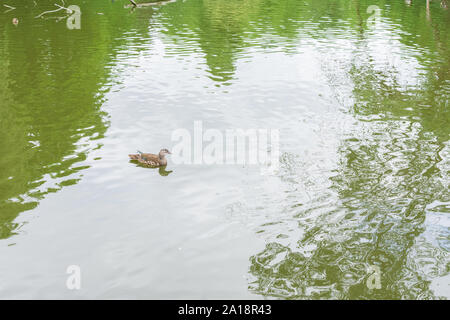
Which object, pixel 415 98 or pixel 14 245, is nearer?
pixel 14 245

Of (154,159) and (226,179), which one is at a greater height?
(154,159)

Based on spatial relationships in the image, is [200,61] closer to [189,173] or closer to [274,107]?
[274,107]

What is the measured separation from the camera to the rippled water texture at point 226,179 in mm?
11125

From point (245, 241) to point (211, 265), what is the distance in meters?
1.31

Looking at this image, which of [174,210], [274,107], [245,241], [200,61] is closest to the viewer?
[245,241]

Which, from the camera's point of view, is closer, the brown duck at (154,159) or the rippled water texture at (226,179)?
the rippled water texture at (226,179)

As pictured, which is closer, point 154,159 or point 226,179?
point 226,179

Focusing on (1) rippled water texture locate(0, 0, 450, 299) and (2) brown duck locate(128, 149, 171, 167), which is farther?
(2) brown duck locate(128, 149, 171, 167)

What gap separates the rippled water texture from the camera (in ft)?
36.5

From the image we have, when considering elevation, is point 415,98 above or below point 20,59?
below

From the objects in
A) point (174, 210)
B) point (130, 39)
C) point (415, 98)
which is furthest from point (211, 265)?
point (130, 39)

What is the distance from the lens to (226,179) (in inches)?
613

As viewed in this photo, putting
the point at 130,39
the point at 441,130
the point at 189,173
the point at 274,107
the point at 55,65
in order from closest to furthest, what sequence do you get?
the point at 189,173
the point at 441,130
the point at 274,107
the point at 55,65
the point at 130,39

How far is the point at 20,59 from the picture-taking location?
31.0m
